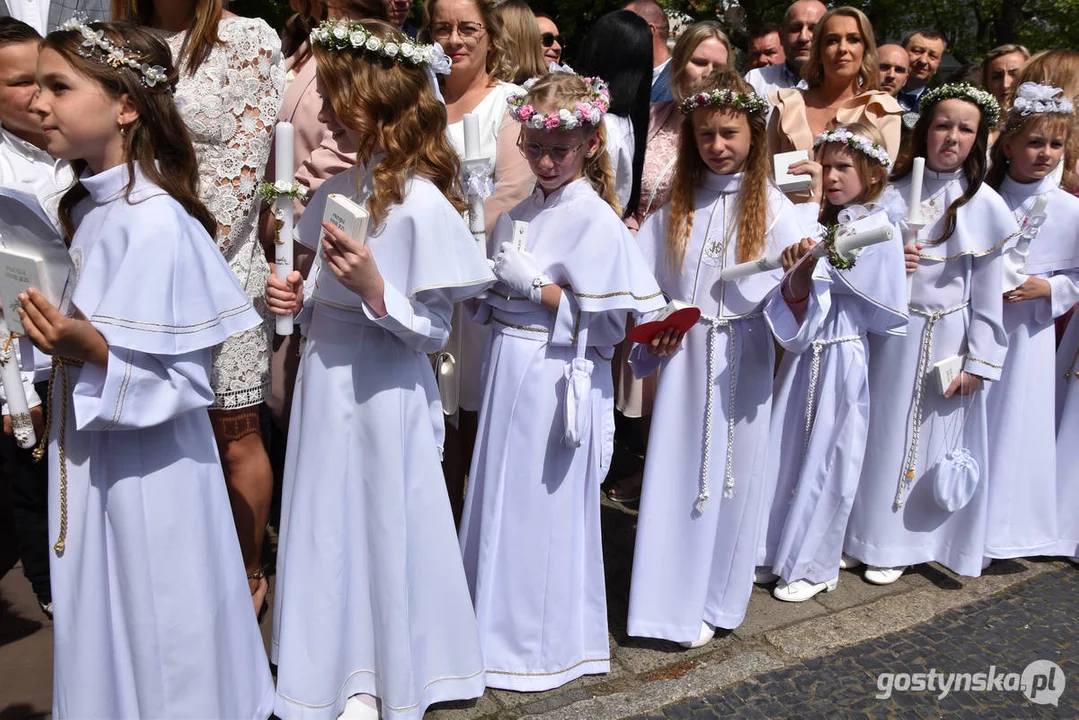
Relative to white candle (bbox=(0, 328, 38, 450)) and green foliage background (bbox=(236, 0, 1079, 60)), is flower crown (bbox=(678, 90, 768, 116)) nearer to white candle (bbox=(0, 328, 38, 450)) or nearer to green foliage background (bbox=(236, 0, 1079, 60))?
white candle (bbox=(0, 328, 38, 450))

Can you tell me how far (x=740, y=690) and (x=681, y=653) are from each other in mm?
322

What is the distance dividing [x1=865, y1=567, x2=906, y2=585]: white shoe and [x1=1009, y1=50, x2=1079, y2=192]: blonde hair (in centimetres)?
243

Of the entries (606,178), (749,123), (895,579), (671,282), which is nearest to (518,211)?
(606,178)

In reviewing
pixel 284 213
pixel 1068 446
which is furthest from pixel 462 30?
pixel 1068 446

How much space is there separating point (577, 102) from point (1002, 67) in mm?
4556

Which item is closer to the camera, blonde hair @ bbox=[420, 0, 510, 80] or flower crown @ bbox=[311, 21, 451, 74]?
flower crown @ bbox=[311, 21, 451, 74]

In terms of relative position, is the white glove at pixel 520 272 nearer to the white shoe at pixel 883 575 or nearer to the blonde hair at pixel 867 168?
the blonde hair at pixel 867 168

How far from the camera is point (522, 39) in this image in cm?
477

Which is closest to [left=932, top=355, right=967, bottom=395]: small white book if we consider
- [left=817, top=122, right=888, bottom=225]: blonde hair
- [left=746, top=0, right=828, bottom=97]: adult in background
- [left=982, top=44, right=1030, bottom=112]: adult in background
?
[left=817, top=122, right=888, bottom=225]: blonde hair

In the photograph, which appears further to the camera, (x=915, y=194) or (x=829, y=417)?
(x=829, y=417)

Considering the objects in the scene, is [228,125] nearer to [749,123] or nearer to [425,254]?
[425,254]

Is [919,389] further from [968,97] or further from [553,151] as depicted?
[553,151]

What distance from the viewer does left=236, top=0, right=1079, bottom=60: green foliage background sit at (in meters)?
14.2

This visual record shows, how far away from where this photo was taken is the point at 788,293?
3.79 meters
